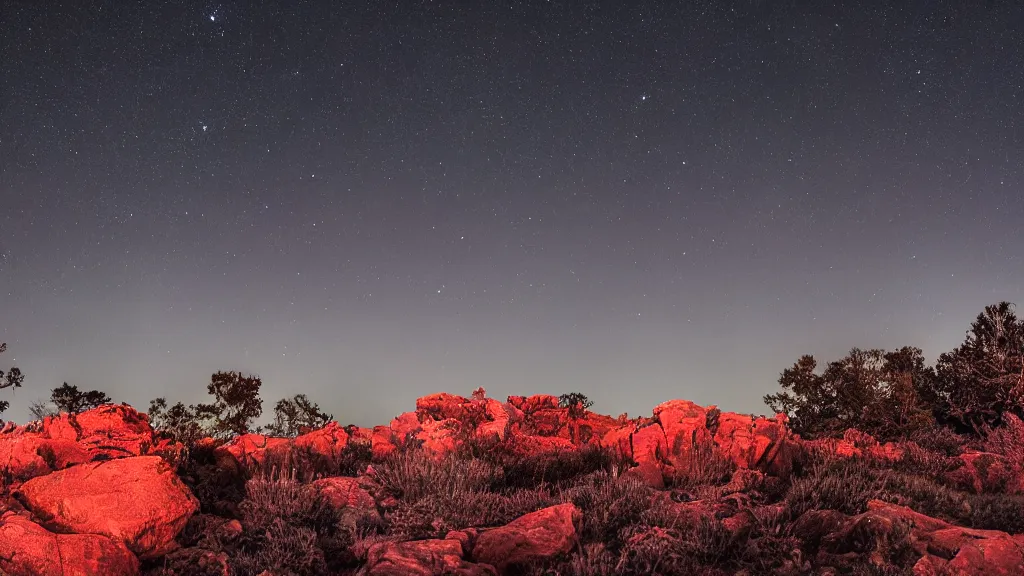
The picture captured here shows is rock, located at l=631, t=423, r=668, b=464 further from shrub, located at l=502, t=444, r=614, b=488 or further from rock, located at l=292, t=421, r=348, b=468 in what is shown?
rock, located at l=292, t=421, r=348, b=468

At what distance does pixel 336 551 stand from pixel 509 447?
6300 millimetres

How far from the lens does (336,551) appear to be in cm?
677

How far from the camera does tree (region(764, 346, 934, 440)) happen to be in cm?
1692

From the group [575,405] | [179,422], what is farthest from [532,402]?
[179,422]

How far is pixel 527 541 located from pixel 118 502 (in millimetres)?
5124

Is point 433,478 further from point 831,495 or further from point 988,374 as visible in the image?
point 988,374

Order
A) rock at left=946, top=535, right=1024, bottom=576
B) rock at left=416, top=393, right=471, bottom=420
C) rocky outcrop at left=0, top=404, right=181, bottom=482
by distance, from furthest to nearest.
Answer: rock at left=416, top=393, right=471, bottom=420 < rocky outcrop at left=0, top=404, right=181, bottom=482 < rock at left=946, top=535, right=1024, bottom=576

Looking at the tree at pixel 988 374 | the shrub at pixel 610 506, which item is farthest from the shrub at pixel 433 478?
the tree at pixel 988 374

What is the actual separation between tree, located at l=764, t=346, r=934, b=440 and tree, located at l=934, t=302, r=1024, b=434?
96 centimetres

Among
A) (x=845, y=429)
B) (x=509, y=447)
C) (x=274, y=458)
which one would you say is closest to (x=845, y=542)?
(x=509, y=447)

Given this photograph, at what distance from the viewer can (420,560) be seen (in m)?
5.80

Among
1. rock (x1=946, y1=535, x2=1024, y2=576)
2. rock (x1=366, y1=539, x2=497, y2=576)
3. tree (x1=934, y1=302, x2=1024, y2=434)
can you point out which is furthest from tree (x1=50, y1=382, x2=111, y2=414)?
tree (x1=934, y1=302, x2=1024, y2=434)

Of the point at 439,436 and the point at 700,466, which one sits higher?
the point at 439,436

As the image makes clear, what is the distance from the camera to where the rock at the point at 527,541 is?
6.28 metres
